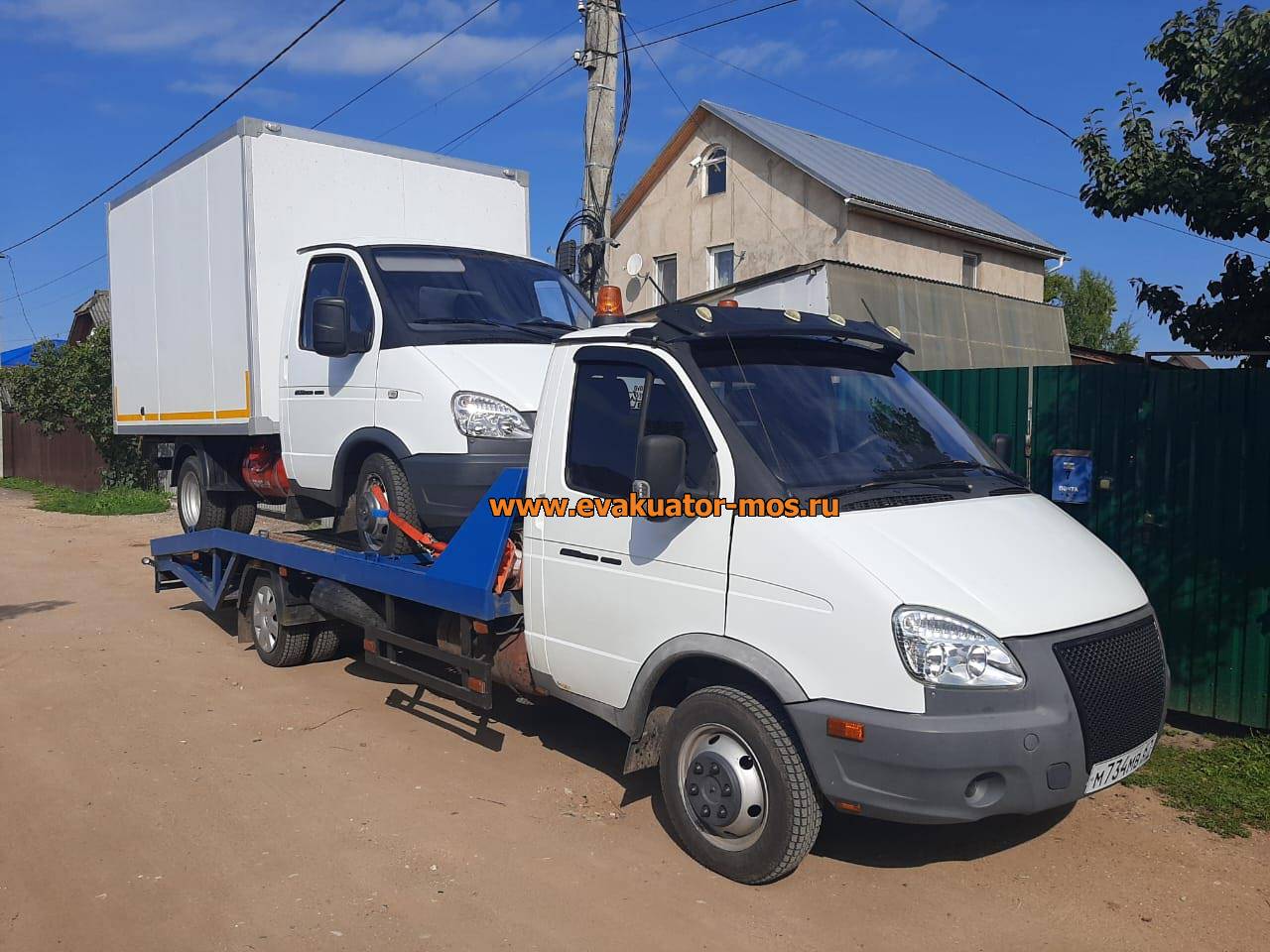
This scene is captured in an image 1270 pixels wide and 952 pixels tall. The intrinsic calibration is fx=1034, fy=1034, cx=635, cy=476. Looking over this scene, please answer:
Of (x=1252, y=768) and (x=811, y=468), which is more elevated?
(x=811, y=468)

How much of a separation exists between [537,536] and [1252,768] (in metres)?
4.06

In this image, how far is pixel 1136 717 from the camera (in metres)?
4.05

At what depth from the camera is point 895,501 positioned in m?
4.21

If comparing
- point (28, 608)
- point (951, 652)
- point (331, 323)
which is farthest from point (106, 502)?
point (951, 652)

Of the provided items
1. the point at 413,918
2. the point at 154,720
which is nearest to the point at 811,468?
the point at 413,918

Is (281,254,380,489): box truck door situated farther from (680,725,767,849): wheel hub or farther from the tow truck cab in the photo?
(680,725,767,849): wheel hub

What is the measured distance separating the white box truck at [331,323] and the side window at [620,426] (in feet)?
3.06

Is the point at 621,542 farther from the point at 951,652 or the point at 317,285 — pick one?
the point at 317,285

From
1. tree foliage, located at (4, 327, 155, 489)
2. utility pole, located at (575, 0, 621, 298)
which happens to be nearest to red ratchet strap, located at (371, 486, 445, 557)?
utility pole, located at (575, 0, 621, 298)

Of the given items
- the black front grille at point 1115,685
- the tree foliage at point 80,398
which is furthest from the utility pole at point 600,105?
the tree foliage at point 80,398

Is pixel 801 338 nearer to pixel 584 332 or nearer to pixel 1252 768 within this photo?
pixel 584 332

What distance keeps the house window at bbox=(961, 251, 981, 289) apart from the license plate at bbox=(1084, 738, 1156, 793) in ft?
64.0

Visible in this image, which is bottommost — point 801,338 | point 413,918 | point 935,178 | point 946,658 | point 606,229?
point 413,918

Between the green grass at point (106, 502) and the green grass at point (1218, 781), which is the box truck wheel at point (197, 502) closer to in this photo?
the green grass at point (1218, 781)
